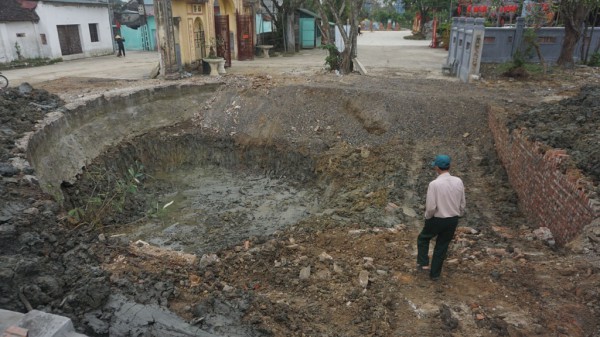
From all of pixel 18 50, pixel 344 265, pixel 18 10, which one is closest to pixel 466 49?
pixel 344 265

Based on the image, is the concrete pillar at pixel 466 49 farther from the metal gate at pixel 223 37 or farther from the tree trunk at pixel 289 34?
the tree trunk at pixel 289 34

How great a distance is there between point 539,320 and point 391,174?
15.3 feet

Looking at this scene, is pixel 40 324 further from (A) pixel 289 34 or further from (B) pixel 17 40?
(A) pixel 289 34

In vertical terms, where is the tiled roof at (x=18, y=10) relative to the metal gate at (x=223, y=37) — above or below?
above

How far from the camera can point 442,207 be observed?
4.37m

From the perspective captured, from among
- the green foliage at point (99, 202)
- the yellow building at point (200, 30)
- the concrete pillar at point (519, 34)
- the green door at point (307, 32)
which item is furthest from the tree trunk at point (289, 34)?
the green foliage at point (99, 202)

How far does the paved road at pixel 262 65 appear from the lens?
1595 centimetres

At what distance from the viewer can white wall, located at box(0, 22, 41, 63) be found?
1902 cm

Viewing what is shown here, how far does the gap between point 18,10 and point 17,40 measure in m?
1.71

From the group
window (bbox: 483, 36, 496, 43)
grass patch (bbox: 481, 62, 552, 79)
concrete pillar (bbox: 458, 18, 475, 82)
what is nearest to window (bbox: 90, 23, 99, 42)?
concrete pillar (bbox: 458, 18, 475, 82)

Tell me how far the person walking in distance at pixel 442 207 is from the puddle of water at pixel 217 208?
3.23 m

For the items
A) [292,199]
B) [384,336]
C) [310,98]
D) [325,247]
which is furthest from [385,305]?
[310,98]

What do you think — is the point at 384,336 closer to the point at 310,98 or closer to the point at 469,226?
the point at 469,226

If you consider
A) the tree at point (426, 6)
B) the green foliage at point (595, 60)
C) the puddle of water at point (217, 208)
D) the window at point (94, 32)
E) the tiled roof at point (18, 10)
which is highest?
the tree at point (426, 6)
